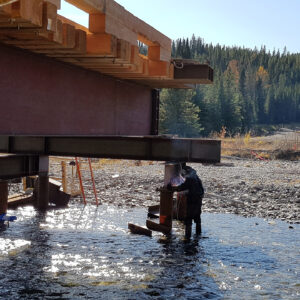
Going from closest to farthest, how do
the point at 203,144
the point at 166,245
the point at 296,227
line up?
1. the point at 203,144
2. the point at 166,245
3. the point at 296,227

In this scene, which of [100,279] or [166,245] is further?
[166,245]

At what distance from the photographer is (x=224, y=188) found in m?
25.1

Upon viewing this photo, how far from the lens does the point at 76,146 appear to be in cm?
989

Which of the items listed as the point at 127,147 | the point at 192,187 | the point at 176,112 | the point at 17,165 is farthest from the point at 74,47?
the point at 176,112

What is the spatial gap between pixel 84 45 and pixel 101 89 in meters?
2.89

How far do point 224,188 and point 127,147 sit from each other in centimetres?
1603

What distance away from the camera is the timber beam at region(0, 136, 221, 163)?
9.71m

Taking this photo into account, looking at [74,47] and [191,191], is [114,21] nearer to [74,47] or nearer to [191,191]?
[74,47]

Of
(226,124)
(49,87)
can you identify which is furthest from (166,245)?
(226,124)

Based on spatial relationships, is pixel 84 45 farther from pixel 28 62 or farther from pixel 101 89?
pixel 101 89

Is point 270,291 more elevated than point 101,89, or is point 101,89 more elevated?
point 101,89

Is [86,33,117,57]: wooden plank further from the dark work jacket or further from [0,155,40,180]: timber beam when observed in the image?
the dark work jacket

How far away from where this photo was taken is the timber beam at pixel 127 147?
9.71 m

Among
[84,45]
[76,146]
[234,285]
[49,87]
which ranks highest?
[84,45]
